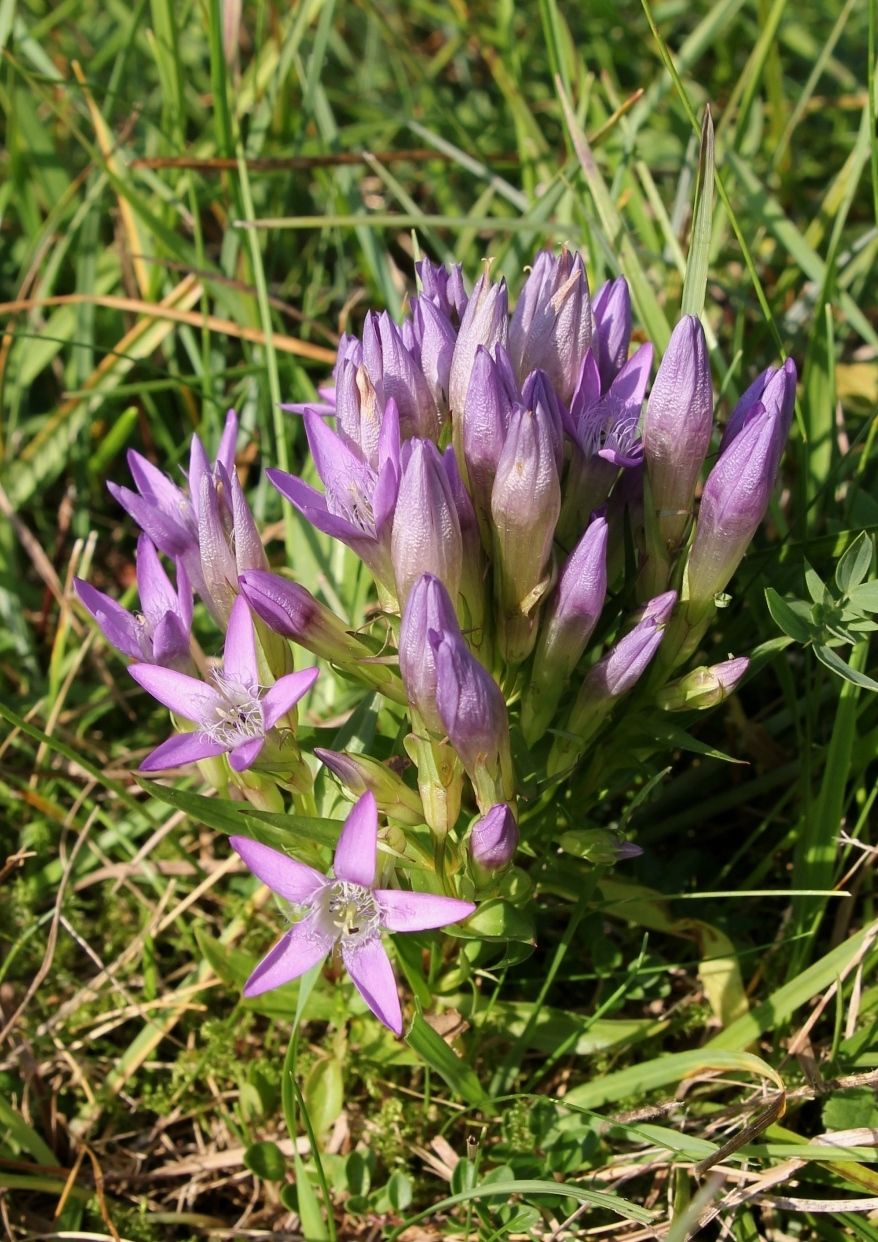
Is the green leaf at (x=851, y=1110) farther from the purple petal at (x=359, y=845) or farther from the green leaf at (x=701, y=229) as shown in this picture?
the green leaf at (x=701, y=229)

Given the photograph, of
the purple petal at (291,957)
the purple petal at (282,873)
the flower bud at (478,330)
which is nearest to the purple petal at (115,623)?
the purple petal at (282,873)

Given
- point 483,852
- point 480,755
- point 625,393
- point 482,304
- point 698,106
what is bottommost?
point 483,852

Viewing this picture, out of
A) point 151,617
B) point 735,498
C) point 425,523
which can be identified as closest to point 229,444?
point 151,617

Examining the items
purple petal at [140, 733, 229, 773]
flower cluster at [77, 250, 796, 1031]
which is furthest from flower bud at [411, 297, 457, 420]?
purple petal at [140, 733, 229, 773]

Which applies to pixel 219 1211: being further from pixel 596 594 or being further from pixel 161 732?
pixel 596 594

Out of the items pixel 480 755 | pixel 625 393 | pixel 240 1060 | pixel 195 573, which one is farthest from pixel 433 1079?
pixel 625 393

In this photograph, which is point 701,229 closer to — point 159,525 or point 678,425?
point 678,425

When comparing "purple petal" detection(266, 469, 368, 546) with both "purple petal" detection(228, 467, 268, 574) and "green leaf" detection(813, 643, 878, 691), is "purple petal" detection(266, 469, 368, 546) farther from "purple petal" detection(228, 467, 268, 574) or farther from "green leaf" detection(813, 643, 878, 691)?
"green leaf" detection(813, 643, 878, 691)
